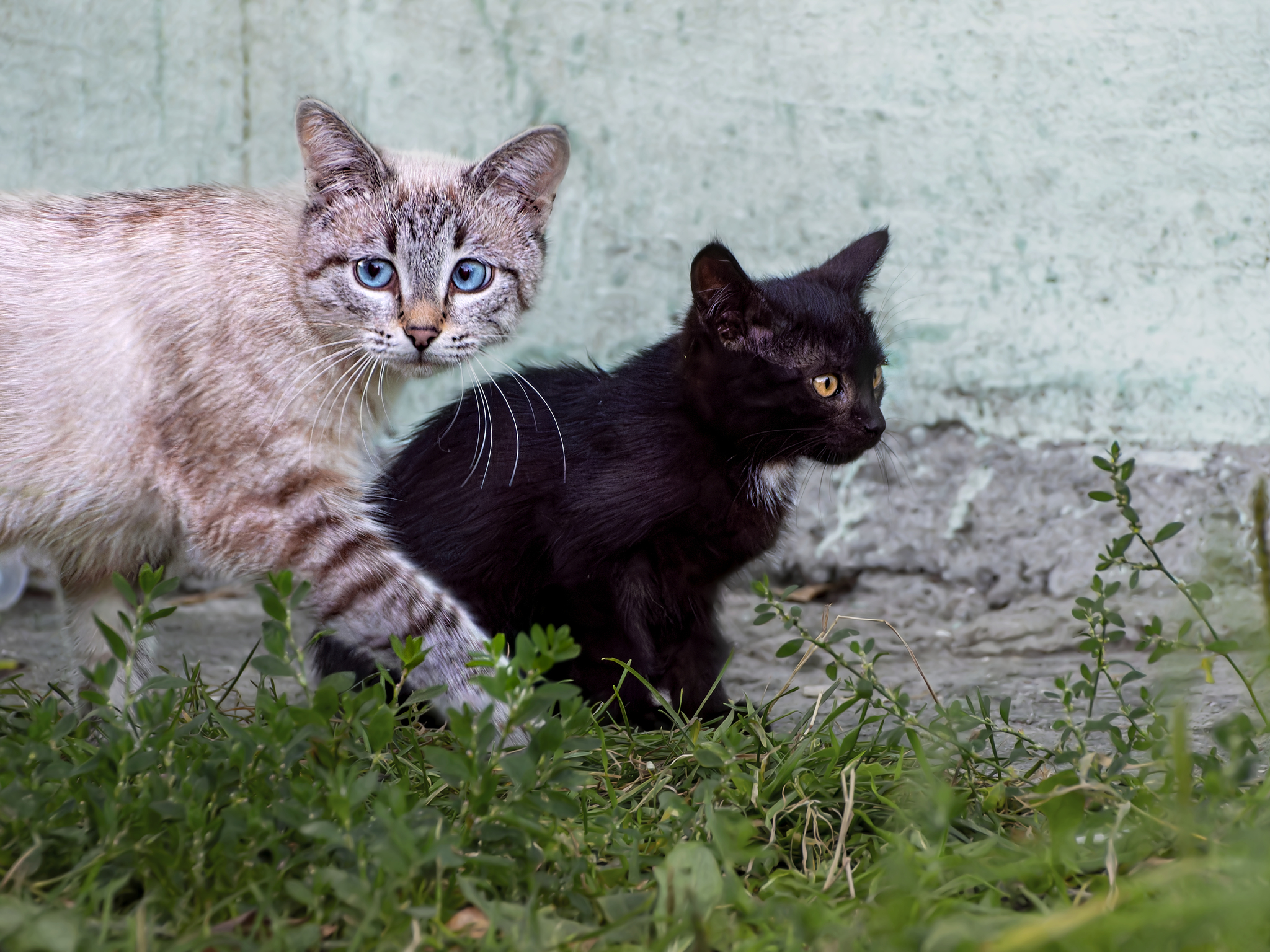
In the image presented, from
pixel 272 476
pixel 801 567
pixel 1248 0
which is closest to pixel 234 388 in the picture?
pixel 272 476

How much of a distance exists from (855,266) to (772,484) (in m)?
0.61

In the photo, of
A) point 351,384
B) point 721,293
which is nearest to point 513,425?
point 351,384

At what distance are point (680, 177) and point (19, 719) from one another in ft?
7.74

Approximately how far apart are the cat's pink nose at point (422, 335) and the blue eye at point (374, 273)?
0.14 metres

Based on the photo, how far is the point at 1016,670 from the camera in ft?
9.36

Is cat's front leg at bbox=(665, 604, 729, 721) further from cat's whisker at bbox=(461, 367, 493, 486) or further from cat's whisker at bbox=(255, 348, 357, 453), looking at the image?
cat's whisker at bbox=(255, 348, 357, 453)

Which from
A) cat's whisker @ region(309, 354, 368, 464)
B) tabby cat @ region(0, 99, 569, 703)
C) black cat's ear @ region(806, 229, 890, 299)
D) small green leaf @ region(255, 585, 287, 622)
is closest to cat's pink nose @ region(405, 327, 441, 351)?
tabby cat @ region(0, 99, 569, 703)

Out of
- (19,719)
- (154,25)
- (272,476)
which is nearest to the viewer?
(19,719)

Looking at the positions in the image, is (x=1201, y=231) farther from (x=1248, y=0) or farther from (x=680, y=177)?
(x=680, y=177)

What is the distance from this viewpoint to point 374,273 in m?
2.31

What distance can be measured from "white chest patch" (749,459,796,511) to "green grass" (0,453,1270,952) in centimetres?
72

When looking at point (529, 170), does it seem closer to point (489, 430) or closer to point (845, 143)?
point (489, 430)

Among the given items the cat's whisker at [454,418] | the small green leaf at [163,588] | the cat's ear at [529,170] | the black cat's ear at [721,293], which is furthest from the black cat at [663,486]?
the small green leaf at [163,588]

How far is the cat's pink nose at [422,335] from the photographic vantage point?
7.38ft
